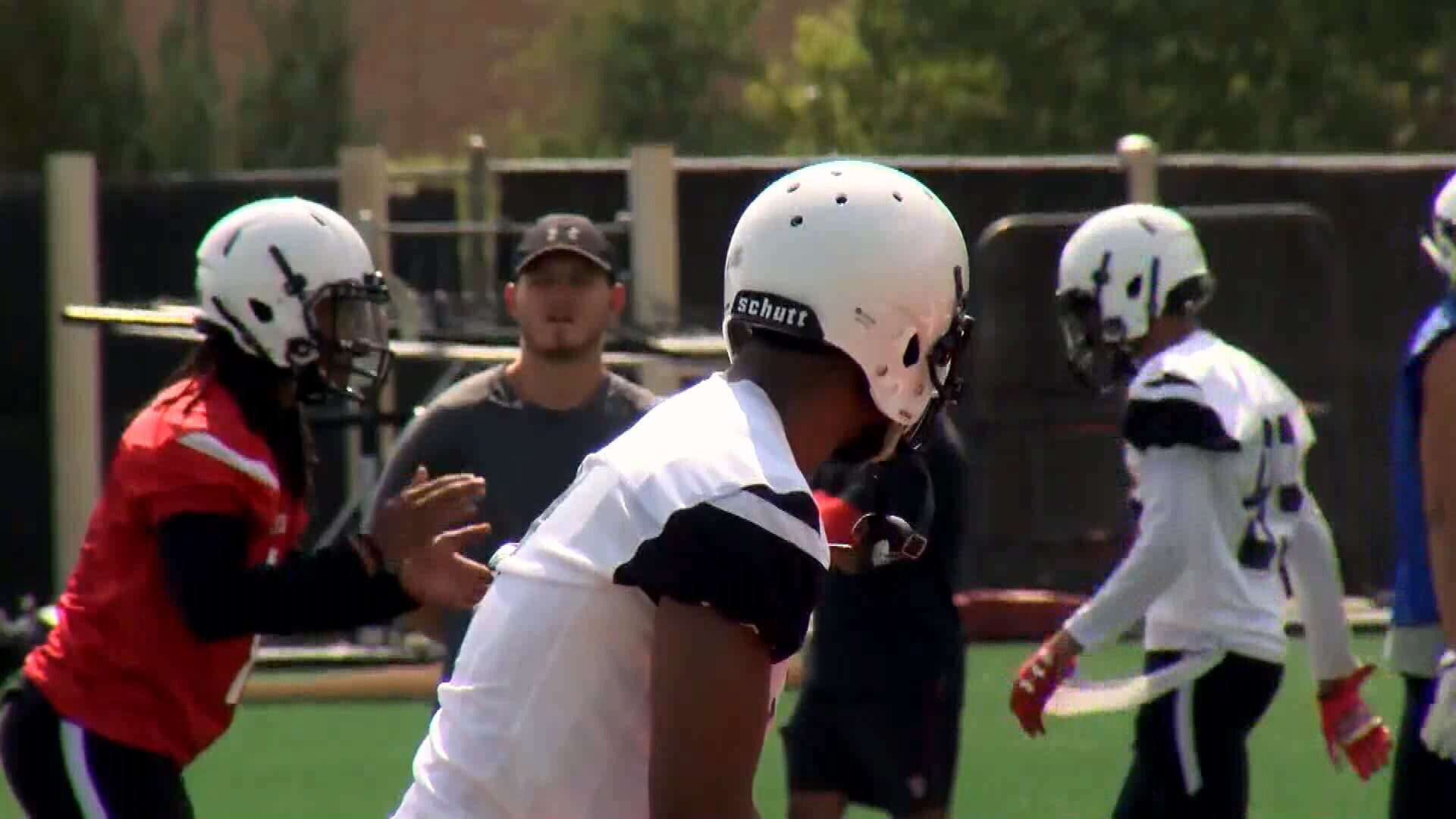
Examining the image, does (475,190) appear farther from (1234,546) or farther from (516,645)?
(516,645)

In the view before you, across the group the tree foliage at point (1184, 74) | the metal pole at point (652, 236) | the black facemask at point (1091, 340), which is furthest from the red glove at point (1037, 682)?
the tree foliage at point (1184, 74)

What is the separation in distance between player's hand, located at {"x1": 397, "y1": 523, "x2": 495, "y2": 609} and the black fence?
28.7ft

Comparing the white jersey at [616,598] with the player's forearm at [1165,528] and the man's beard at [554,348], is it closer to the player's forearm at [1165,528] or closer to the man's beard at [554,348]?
the player's forearm at [1165,528]

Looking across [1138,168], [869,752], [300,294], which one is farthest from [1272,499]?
[1138,168]

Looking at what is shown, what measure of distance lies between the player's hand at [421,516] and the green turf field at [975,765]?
433 cm

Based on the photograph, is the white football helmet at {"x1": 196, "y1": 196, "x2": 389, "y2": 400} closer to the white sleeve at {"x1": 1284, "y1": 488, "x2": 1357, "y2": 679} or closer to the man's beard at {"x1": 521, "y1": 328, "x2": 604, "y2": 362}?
the man's beard at {"x1": 521, "y1": 328, "x2": 604, "y2": 362}

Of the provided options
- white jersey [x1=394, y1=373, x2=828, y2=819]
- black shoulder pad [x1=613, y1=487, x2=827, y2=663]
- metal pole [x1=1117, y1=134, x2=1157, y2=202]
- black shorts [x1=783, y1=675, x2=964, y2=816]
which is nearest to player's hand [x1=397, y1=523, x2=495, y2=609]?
white jersey [x1=394, y1=373, x2=828, y2=819]

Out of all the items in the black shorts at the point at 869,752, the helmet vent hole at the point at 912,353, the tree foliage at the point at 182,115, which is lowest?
the black shorts at the point at 869,752

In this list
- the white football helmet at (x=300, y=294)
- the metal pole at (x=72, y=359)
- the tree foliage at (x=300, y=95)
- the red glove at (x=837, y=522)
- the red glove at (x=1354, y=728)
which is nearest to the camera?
the red glove at (x=837, y=522)

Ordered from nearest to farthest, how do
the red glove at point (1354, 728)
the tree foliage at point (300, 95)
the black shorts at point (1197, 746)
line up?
the black shorts at point (1197, 746), the red glove at point (1354, 728), the tree foliage at point (300, 95)

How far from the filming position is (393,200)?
1413 centimetres

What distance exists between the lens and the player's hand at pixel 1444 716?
5.37 m

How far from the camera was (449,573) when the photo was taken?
4.59 meters

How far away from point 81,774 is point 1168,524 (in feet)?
8.32
